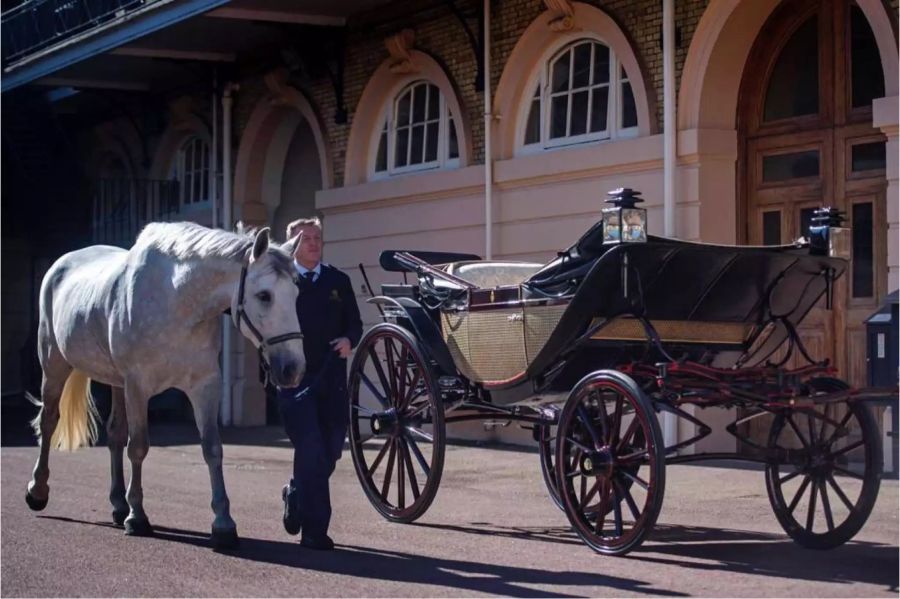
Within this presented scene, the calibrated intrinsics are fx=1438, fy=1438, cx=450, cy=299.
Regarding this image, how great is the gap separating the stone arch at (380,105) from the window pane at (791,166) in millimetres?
3754

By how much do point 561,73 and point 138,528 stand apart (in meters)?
7.71

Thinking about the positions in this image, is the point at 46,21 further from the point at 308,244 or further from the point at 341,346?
the point at 341,346

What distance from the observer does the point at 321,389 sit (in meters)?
8.32

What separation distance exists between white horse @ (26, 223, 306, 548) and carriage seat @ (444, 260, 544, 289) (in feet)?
4.64

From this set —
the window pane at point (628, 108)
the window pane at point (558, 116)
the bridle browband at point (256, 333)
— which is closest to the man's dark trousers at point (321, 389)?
the bridle browband at point (256, 333)

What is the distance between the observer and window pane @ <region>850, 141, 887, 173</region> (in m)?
11.7

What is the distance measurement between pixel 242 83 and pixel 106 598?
44.3 ft

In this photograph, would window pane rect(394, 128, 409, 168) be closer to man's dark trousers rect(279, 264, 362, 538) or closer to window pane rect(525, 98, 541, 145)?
window pane rect(525, 98, 541, 145)

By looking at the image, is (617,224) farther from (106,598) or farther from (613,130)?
(613,130)

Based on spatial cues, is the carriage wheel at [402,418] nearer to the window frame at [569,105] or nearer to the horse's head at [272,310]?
the horse's head at [272,310]

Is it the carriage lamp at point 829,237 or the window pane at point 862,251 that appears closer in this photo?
the carriage lamp at point 829,237

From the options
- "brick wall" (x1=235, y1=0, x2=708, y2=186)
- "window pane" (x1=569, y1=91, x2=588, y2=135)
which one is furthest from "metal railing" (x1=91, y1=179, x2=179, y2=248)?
"window pane" (x1=569, y1=91, x2=588, y2=135)

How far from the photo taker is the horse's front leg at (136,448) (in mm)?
8469

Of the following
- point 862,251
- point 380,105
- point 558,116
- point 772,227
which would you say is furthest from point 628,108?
point 380,105
